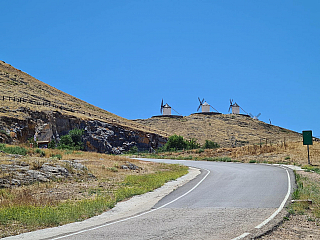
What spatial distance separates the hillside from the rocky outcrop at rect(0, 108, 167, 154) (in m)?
25.6

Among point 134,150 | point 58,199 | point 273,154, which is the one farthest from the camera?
point 134,150

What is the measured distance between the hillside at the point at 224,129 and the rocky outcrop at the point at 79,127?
25561mm

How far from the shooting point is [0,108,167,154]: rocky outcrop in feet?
164

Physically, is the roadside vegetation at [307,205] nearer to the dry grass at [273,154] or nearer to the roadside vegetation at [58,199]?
the roadside vegetation at [58,199]

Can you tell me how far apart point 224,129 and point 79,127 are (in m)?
60.4

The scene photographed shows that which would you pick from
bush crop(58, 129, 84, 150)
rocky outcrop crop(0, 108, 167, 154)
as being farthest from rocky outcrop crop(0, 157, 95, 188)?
bush crop(58, 129, 84, 150)

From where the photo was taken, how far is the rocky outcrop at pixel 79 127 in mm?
49981

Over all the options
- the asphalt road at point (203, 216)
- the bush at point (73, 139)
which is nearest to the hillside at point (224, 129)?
the bush at point (73, 139)

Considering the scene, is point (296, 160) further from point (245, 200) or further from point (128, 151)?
point (128, 151)

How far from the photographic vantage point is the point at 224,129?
112 m

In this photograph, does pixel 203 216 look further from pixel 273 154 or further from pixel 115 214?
pixel 273 154

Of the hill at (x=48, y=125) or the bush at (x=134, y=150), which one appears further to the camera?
the bush at (x=134, y=150)

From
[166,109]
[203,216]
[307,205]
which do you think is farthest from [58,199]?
[166,109]

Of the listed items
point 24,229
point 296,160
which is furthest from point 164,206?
point 296,160
